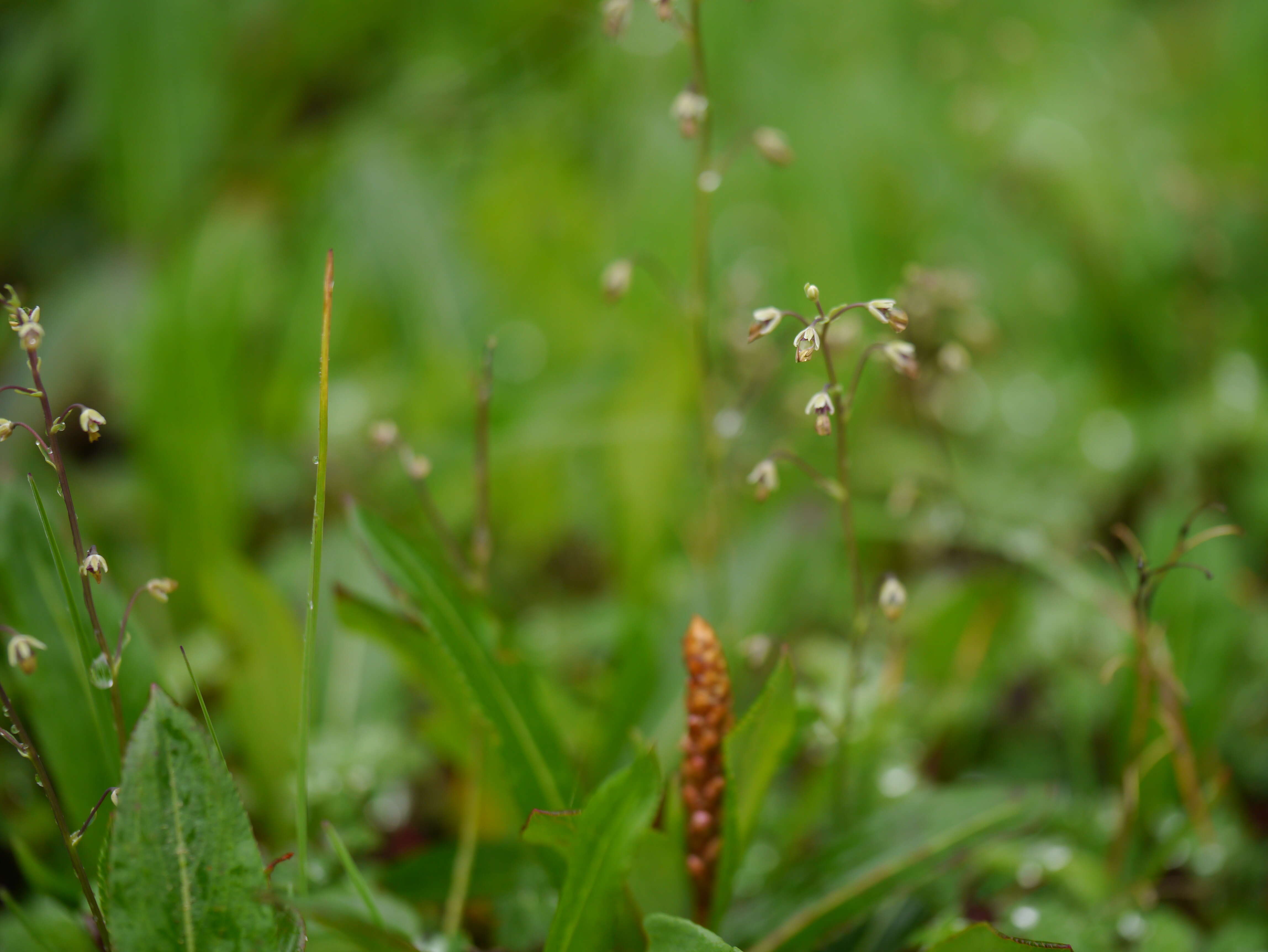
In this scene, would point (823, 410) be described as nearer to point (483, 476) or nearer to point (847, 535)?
point (847, 535)

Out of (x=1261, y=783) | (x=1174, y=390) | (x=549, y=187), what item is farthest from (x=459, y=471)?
(x=1174, y=390)

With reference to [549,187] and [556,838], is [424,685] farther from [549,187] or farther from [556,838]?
[549,187]

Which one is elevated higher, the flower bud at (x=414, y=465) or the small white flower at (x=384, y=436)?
the small white flower at (x=384, y=436)

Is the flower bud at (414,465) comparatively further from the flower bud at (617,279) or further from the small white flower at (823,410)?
the small white flower at (823,410)

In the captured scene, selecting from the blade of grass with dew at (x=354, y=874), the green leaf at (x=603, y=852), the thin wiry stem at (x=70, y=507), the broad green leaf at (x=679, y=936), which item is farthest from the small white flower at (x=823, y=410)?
the thin wiry stem at (x=70, y=507)

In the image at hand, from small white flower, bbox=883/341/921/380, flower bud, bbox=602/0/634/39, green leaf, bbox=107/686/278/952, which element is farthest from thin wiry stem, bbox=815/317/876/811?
green leaf, bbox=107/686/278/952

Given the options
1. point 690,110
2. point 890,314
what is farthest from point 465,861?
point 690,110

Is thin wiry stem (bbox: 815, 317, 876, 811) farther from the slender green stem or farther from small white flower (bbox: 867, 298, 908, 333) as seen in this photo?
the slender green stem
